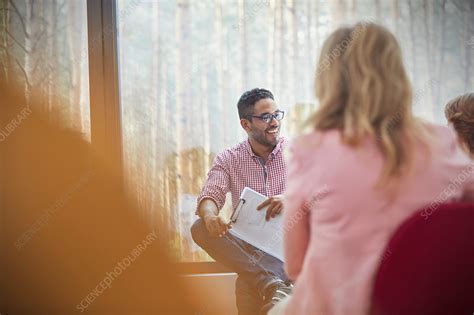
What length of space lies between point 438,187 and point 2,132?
8.93 ft

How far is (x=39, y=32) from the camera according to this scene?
3285mm

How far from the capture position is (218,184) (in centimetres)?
289

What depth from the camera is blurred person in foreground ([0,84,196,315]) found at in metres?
3.30

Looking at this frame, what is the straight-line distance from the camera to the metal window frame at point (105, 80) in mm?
3330

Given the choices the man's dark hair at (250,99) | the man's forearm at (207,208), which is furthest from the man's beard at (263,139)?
the man's forearm at (207,208)

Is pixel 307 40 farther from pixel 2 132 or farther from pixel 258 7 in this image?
pixel 2 132

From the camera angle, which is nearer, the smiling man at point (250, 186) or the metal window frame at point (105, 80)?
the smiling man at point (250, 186)

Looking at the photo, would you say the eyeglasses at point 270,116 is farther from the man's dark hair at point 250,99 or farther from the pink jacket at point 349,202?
the pink jacket at point 349,202

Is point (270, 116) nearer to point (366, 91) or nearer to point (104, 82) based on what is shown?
point (104, 82)

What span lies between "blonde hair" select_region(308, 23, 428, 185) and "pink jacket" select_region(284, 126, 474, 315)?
0.03 meters

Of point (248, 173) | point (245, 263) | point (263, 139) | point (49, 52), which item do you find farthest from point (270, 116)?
point (49, 52)

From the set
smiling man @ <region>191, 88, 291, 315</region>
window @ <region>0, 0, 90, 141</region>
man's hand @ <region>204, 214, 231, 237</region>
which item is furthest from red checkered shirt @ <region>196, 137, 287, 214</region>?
window @ <region>0, 0, 90, 141</region>

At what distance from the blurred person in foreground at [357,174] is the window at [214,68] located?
2062mm

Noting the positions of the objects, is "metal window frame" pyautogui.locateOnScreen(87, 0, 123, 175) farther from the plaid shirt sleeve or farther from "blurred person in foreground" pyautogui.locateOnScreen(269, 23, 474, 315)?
"blurred person in foreground" pyautogui.locateOnScreen(269, 23, 474, 315)
